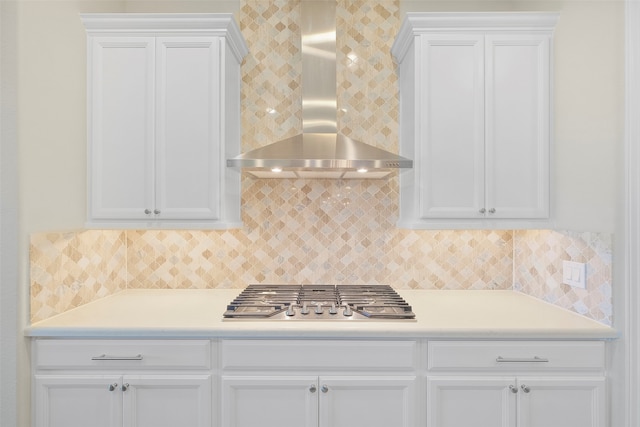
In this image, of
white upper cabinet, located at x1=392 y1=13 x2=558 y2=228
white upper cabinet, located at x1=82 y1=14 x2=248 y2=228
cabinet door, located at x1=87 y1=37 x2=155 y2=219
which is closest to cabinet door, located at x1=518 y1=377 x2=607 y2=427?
white upper cabinet, located at x1=392 y1=13 x2=558 y2=228

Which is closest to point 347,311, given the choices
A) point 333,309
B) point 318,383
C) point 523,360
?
point 333,309

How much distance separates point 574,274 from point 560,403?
23.7 inches

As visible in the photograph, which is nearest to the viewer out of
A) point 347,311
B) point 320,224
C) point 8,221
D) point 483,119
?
point 8,221

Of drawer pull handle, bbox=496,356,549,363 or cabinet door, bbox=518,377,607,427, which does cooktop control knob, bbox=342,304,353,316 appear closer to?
drawer pull handle, bbox=496,356,549,363

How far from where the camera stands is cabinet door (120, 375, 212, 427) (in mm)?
1742

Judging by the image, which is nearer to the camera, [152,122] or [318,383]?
[318,383]

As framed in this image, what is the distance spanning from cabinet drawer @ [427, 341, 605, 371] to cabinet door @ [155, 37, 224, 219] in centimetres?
132

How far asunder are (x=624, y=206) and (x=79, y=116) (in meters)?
2.60

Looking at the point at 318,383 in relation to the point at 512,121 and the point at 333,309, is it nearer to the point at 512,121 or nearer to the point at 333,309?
the point at 333,309

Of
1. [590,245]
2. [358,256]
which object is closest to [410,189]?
[358,256]

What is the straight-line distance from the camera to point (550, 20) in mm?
2004

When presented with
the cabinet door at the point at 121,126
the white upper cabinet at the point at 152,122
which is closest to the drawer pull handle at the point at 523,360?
the white upper cabinet at the point at 152,122

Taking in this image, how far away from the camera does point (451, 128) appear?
203cm

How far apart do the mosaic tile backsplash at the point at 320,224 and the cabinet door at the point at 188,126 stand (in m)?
0.44
